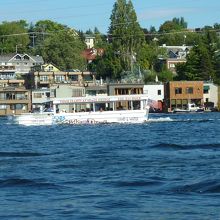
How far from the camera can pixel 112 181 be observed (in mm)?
28172

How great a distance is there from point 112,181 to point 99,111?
162 feet

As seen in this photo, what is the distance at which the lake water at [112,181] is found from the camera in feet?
73.8

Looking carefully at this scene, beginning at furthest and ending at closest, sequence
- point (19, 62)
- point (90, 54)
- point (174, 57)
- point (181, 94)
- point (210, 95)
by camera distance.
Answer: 1. point (90, 54)
2. point (174, 57)
3. point (19, 62)
4. point (210, 95)
5. point (181, 94)

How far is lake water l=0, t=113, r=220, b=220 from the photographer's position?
885 inches

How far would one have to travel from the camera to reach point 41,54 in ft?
589

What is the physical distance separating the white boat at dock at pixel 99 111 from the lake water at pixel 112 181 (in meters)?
30.3

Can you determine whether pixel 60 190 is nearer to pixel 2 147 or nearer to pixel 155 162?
pixel 155 162

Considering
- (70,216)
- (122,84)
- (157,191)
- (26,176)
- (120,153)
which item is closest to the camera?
(70,216)

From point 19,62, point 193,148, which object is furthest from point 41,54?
point 193,148

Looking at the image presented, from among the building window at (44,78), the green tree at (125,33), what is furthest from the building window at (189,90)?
the building window at (44,78)

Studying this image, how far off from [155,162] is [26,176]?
6798 millimetres

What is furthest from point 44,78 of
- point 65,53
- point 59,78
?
point 65,53

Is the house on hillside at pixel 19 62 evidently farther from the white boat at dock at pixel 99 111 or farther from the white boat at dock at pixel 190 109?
the white boat at dock at pixel 99 111

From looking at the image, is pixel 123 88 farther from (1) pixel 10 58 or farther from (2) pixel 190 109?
(1) pixel 10 58
